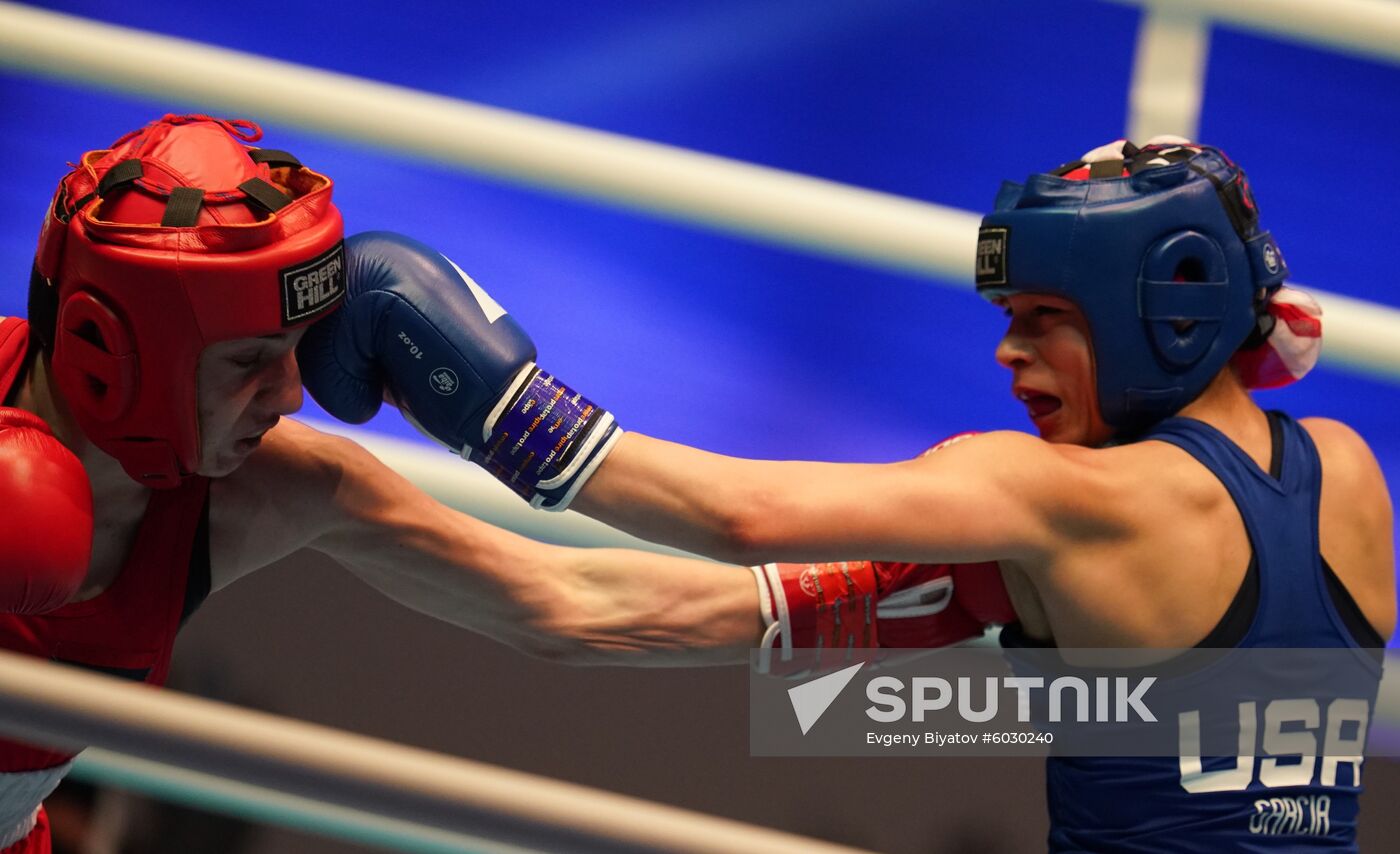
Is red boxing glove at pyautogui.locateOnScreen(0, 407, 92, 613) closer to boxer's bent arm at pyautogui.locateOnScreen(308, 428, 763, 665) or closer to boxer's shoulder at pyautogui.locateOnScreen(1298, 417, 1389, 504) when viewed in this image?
boxer's bent arm at pyautogui.locateOnScreen(308, 428, 763, 665)

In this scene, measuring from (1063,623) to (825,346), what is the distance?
6.33ft

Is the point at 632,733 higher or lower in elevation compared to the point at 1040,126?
lower

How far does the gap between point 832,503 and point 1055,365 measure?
16.1 inches

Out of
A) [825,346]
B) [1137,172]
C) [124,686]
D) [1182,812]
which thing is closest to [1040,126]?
[825,346]

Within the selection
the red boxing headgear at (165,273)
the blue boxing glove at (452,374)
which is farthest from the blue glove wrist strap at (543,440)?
the red boxing headgear at (165,273)

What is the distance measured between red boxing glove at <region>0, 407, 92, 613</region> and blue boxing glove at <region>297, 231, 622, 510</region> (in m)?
0.29

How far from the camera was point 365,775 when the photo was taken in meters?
1.14

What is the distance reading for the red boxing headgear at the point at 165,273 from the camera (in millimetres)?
1506

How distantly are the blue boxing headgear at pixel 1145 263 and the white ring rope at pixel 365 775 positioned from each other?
2.93 feet

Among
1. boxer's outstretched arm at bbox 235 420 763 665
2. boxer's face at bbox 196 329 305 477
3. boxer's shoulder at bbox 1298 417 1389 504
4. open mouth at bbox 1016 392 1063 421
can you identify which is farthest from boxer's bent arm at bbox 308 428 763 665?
boxer's shoulder at bbox 1298 417 1389 504

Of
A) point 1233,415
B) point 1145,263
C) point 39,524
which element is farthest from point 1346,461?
point 39,524

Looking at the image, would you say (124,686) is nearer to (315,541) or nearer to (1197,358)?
(315,541)

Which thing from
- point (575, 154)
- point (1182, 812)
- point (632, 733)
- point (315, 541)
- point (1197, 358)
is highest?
point (575, 154)

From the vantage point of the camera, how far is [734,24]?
13.0 feet
